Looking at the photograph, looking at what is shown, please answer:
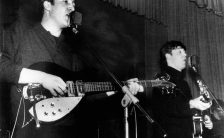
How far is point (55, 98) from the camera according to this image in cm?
195

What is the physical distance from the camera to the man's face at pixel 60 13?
87.8 inches

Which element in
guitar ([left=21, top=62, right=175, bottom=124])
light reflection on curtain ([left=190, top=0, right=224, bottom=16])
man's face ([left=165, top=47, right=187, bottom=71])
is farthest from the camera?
light reflection on curtain ([left=190, top=0, right=224, bottom=16])

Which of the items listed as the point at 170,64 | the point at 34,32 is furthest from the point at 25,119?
the point at 170,64

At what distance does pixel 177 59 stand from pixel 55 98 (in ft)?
4.01

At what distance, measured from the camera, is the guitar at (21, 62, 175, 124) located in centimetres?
188

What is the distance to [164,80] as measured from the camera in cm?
240

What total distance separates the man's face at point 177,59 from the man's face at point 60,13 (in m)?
0.99

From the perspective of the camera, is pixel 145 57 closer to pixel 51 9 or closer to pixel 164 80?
pixel 164 80

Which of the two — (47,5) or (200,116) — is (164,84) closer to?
(200,116)

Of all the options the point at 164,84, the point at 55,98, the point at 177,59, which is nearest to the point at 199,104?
the point at 164,84

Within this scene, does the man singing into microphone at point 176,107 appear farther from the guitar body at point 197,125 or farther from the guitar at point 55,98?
the guitar at point 55,98

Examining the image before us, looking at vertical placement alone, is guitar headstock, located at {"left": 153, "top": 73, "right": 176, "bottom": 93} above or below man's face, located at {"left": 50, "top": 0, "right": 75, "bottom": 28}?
below

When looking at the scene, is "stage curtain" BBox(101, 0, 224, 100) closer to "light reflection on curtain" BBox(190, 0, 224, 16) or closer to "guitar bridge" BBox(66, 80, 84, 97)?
"light reflection on curtain" BBox(190, 0, 224, 16)

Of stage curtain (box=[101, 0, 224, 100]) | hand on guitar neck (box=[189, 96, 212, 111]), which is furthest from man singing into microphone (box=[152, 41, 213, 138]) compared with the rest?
stage curtain (box=[101, 0, 224, 100])
